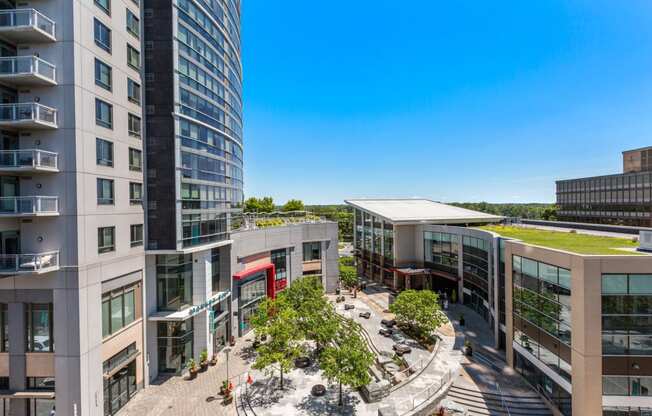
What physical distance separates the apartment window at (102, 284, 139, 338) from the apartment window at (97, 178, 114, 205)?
262 inches

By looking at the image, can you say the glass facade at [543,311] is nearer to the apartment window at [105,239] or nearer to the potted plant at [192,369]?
the potted plant at [192,369]

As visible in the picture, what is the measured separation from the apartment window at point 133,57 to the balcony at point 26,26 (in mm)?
5591

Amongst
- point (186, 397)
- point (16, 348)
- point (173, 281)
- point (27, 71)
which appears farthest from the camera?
point (173, 281)

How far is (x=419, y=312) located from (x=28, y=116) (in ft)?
121

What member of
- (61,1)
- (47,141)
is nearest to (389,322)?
(47,141)

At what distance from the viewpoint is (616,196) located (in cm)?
7131

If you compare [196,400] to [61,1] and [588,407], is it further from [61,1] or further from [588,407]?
[61,1]

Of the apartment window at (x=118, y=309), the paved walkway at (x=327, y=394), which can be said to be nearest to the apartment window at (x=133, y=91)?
the apartment window at (x=118, y=309)

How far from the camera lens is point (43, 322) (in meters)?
19.4

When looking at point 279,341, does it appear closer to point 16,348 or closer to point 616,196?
point 16,348

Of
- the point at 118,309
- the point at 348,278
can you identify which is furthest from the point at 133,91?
the point at 348,278

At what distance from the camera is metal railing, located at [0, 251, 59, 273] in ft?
58.7

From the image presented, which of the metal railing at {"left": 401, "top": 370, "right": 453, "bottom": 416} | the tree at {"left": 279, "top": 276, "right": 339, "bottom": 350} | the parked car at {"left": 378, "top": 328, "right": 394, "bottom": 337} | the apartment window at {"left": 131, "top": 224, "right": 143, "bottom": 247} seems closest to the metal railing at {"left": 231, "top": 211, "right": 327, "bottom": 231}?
the tree at {"left": 279, "top": 276, "right": 339, "bottom": 350}

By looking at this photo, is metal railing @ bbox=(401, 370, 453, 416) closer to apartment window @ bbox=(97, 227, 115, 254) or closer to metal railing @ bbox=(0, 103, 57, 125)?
apartment window @ bbox=(97, 227, 115, 254)
